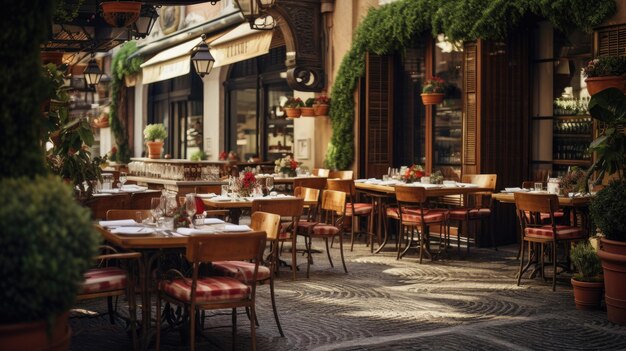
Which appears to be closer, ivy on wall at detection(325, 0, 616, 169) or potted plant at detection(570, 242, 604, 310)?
potted plant at detection(570, 242, 604, 310)

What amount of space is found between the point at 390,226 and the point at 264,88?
567cm

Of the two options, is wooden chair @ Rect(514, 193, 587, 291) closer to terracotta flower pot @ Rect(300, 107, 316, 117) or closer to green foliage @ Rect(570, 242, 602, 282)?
green foliage @ Rect(570, 242, 602, 282)

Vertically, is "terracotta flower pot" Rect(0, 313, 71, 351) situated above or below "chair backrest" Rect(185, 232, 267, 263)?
below

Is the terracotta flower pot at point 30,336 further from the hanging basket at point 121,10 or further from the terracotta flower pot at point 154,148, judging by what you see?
the terracotta flower pot at point 154,148

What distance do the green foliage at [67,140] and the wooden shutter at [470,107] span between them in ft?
16.8

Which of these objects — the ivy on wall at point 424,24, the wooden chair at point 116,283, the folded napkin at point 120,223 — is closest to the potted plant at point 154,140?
the ivy on wall at point 424,24

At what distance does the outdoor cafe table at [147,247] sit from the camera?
480 cm

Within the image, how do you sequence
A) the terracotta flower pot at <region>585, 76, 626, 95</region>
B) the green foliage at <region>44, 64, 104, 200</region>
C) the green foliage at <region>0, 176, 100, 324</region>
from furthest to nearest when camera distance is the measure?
the terracotta flower pot at <region>585, 76, 626, 95</region>
the green foliage at <region>44, 64, 104, 200</region>
the green foliage at <region>0, 176, 100, 324</region>

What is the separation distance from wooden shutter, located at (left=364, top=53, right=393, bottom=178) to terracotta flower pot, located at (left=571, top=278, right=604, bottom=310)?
5.88 meters

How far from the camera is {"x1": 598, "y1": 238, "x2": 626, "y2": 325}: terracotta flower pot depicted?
5.88 meters

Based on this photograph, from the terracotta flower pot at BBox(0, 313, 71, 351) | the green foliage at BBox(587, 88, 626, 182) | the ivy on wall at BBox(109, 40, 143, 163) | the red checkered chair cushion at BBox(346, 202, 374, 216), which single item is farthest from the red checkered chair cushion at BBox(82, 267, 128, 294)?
the ivy on wall at BBox(109, 40, 143, 163)

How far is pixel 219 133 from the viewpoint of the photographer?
18.2m

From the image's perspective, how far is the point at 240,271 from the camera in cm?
533

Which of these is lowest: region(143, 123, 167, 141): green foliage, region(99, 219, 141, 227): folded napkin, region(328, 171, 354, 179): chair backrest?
region(99, 219, 141, 227): folded napkin
